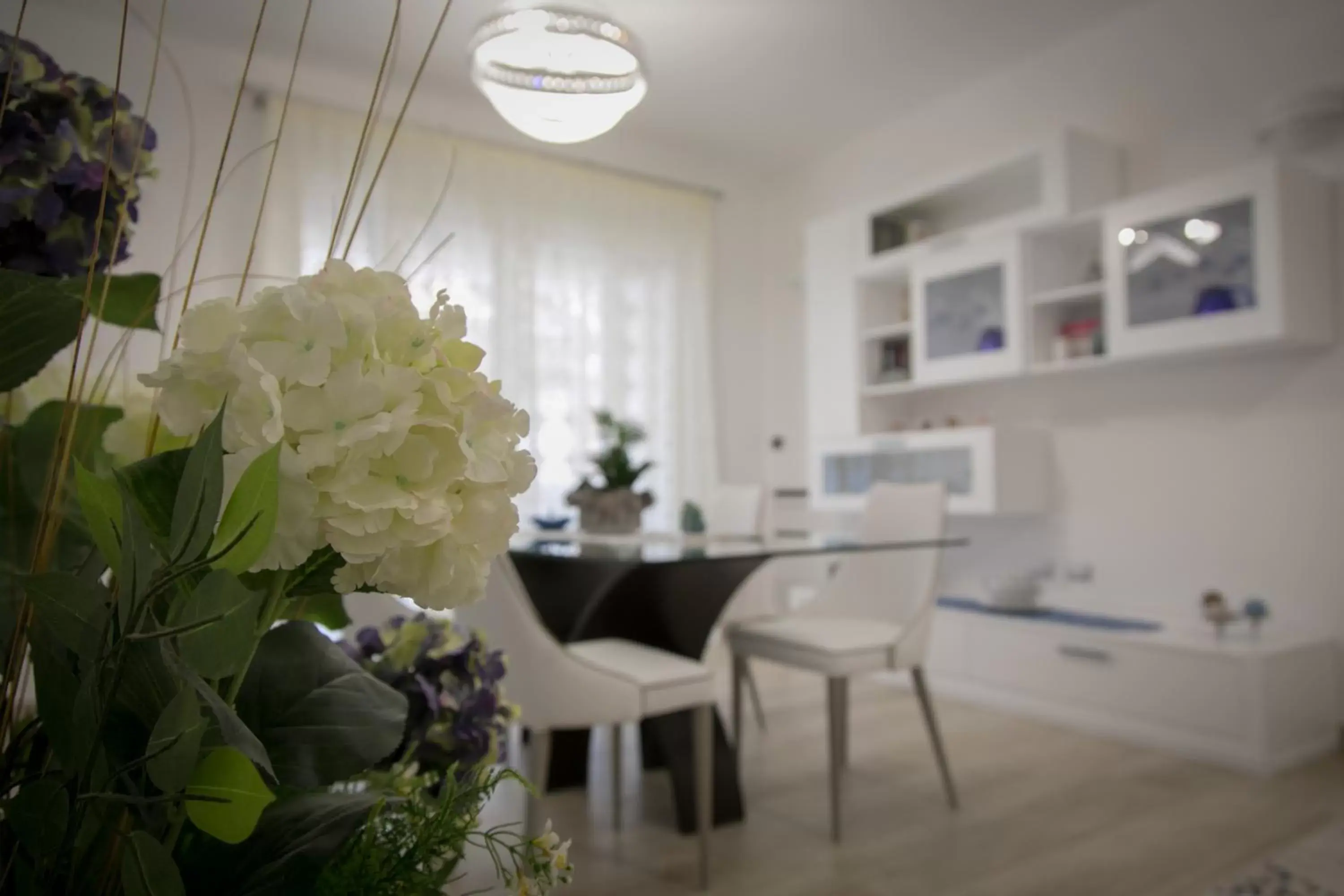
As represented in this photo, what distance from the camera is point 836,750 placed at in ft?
7.35

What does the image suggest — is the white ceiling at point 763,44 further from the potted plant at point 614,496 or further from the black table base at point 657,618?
the black table base at point 657,618

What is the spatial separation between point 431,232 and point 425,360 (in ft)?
14.4

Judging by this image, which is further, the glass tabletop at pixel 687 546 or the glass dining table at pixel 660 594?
the glass dining table at pixel 660 594

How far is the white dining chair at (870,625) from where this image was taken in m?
2.32

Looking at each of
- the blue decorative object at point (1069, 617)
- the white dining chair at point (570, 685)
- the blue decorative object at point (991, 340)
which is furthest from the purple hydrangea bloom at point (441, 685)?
the blue decorative object at point (991, 340)

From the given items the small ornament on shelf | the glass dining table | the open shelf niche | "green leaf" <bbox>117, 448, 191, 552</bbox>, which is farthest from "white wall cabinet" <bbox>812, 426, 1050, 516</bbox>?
"green leaf" <bbox>117, 448, 191, 552</bbox>

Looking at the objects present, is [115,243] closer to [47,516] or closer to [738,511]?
[47,516]

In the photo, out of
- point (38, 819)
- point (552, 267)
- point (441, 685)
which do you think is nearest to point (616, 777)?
point (441, 685)

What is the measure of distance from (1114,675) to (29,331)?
3.49m

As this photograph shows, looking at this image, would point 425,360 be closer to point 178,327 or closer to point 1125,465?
point 178,327

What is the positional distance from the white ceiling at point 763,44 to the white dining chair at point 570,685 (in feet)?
7.55

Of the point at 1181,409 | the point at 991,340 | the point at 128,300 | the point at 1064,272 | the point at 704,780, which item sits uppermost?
the point at 1064,272

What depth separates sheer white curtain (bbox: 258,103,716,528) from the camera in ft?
13.7

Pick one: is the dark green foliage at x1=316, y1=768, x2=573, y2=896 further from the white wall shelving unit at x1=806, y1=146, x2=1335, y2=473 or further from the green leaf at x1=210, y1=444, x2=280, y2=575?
the white wall shelving unit at x1=806, y1=146, x2=1335, y2=473
